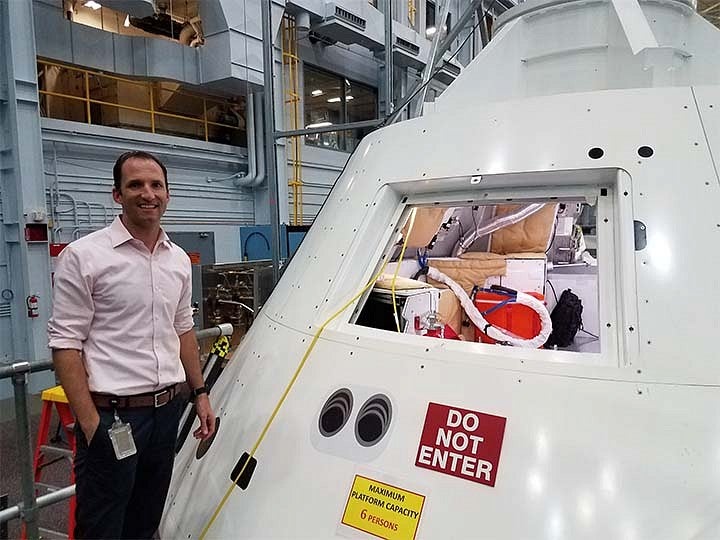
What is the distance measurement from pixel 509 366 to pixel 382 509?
1.45ft

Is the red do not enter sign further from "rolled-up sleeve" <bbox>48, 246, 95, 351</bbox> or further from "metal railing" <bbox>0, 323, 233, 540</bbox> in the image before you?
"metal railing" <bbox>0, 323, 233, 540</bbox>

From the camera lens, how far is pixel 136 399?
1.39m

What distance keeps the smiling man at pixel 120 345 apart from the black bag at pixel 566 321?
2.30 meters

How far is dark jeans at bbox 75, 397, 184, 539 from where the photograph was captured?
1.35 m

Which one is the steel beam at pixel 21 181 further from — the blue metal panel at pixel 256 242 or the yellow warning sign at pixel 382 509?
the yellow warning sign at pixel 382 509

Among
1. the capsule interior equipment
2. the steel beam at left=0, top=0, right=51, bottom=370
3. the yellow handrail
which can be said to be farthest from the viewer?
the yellow handrail

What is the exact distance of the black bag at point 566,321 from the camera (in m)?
3.06

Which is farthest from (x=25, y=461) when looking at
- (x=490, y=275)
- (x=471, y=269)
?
(x=490, y=275)

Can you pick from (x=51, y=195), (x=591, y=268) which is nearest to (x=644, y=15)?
(x=591, y=268)

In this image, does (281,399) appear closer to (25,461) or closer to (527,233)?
(25,461)

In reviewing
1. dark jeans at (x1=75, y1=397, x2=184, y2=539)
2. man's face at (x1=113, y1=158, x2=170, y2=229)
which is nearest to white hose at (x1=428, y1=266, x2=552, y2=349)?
dark jeans at (x1=75, y1=397, x2=184, y2=539)

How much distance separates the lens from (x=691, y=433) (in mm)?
1047

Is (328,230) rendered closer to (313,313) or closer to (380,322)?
(313,313)

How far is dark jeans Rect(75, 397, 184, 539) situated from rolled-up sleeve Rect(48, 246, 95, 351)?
0.73 feet
